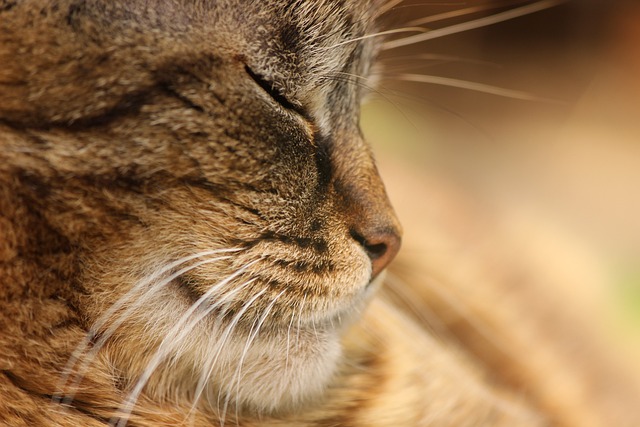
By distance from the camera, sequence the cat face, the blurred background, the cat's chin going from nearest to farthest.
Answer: the cat face, the cat's chin, the blurred background

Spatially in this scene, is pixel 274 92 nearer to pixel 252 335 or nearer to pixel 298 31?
pixel 298 31

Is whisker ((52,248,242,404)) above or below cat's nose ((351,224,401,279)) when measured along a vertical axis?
below

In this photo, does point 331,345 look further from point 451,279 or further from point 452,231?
point 452,231

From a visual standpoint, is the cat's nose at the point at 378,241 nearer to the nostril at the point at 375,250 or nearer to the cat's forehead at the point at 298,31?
the nostril at the point at 375,250

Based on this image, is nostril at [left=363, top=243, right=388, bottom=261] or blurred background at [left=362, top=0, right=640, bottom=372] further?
blurred background at [left=362, top=0, right=640, bottom=372]

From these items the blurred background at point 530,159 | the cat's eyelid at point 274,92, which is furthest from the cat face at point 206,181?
the blurred background at point 530,159

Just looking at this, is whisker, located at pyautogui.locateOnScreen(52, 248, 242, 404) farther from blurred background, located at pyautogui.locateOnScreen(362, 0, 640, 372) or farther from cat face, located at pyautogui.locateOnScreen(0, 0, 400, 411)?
blurred background, located at pyautogui.locateOnScreen(362, 0, 640, 372)

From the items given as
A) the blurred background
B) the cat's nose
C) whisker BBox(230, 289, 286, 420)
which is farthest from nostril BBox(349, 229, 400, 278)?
the blurred background

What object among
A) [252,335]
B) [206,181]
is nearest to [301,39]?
[206,181]
